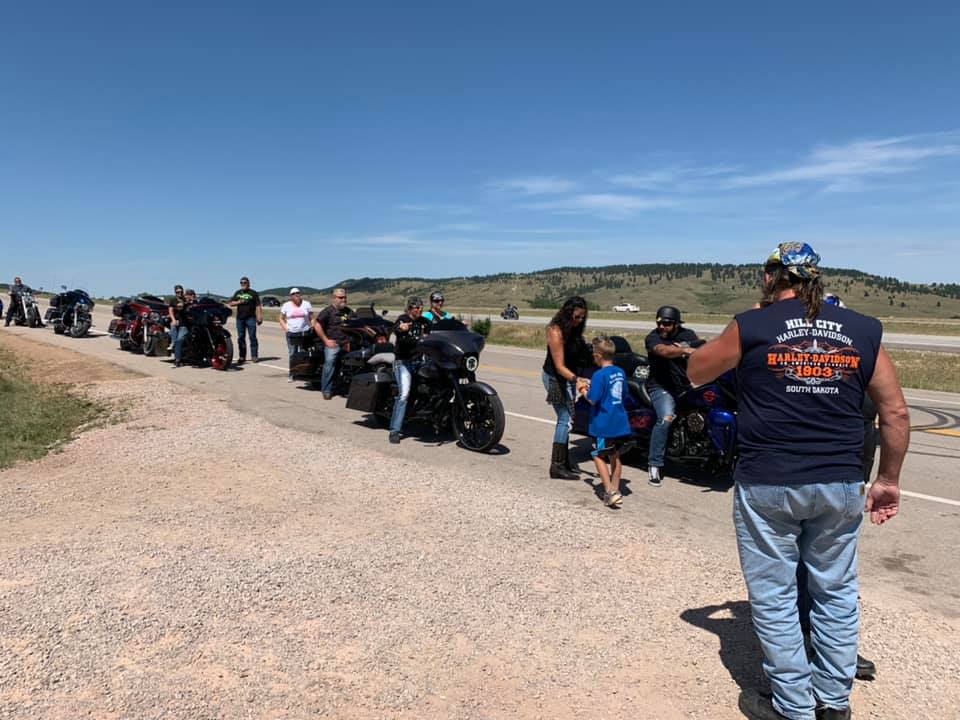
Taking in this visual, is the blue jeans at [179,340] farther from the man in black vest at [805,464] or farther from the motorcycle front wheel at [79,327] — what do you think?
the man in black vest at [805,464]

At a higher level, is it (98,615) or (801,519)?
(801,519)

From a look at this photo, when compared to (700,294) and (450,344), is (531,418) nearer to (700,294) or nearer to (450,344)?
(450,344)

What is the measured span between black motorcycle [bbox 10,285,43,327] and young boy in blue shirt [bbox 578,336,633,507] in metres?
29.6

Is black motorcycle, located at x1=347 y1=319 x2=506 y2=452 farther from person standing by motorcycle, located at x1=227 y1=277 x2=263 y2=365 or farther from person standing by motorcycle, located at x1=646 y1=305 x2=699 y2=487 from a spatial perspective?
person standing by motorcycle, located at x1=227 y1=277 x2=263 y2=365

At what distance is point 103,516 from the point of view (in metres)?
5.72

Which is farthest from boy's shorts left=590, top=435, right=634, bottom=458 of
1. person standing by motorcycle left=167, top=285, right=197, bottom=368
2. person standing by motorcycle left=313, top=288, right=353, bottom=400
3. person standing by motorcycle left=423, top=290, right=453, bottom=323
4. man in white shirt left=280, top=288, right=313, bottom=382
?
person standing by motorcycle left=167, top=285, right=197, bottom=368

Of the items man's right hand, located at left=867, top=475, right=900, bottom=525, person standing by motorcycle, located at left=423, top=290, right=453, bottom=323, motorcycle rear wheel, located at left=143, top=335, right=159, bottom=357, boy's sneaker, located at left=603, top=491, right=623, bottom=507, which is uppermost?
person standing by motorcycle, located at left=423, top=290, right=453, bottom=323

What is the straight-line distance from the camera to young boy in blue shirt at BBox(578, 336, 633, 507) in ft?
20.9

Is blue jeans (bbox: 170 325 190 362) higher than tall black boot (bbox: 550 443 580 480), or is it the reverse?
blue jeans (bbox: 170 325 190 362)

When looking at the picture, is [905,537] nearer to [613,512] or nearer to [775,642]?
[613,512]

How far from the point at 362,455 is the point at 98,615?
418 centimetres

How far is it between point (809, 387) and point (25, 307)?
33.4 meters

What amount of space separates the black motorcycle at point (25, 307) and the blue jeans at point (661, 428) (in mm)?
29458

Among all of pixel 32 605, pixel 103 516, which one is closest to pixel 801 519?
pixel 32 605
